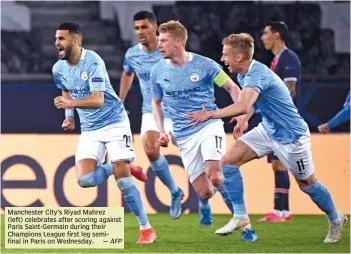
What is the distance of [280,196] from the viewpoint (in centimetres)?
1095

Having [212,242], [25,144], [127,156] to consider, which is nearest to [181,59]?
[127,156]

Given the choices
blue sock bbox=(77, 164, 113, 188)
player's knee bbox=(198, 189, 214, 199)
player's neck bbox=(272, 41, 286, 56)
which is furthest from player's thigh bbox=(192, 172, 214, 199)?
player's neck bbox=(272, 41, 286, 56)

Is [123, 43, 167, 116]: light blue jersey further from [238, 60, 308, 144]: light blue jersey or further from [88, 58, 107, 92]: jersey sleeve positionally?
[238, 60, 308, 144]: light blue jersey

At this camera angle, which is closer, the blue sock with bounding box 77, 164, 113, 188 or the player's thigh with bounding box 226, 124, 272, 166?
the player's thigh with bounding box 226, 124, 272, 166

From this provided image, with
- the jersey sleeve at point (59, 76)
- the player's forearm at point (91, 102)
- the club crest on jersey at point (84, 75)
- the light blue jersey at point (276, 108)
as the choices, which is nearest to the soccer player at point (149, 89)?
the jersey sleeve at point (59, 76)

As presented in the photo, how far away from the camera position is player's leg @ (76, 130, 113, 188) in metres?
9.07

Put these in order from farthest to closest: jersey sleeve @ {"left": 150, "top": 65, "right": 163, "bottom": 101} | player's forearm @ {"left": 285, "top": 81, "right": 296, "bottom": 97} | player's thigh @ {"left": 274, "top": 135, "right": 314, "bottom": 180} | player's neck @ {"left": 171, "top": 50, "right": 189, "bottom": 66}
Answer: player's forearm @ {"left": 285, "top": 81, "right": 296, "bottom": 97} → jersey sleeve @ {"left": 150, "top": 65, "right": 163, "bottom": 101} → player's neck @ {"left": 171, "top": 50, "right": 189, "bottom": 66} → player's thigh @ {"left": 274, "top": 135, "right": 314, "bottom": 180}

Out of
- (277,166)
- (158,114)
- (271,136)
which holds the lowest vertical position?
(277,166)

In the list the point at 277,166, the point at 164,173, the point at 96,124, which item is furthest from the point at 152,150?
the point at 96,124

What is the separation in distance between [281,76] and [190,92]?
1.94 m

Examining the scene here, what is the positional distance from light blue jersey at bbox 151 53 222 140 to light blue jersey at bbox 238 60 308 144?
17.3 inches

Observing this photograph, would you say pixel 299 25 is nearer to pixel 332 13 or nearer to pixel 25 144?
pixel 332 13

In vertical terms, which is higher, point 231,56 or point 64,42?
point 64,42

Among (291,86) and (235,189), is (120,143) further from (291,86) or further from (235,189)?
(291,86)
